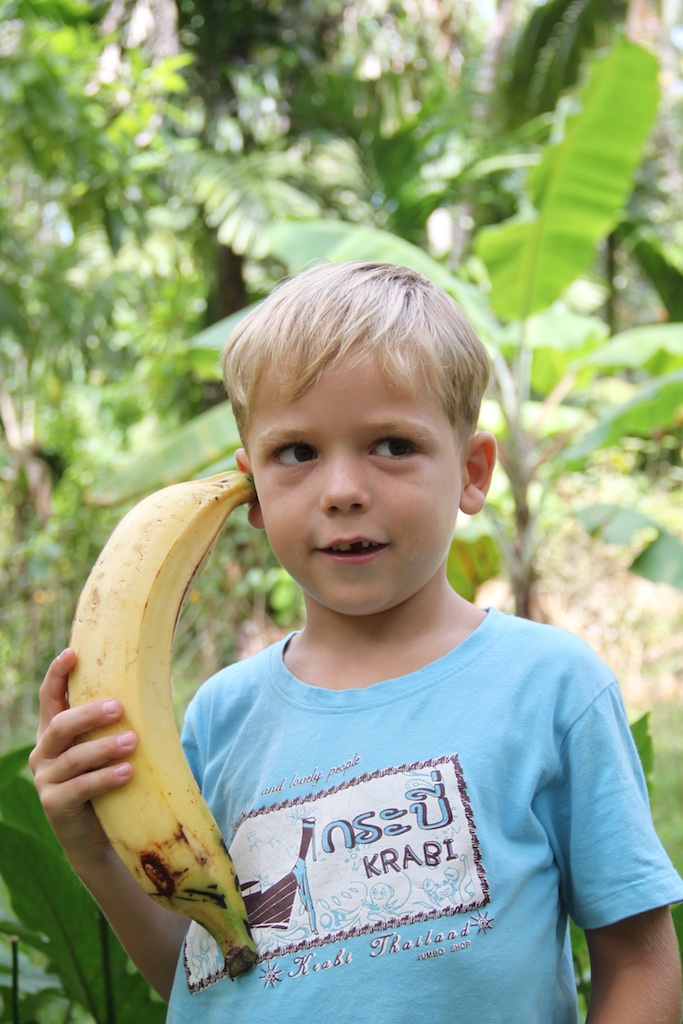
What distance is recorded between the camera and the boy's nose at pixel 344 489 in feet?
3.45

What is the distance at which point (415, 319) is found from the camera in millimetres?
1134

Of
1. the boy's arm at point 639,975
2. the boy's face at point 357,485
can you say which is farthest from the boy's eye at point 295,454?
the boy's arm at point 639,975

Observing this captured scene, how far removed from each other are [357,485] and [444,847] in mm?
392

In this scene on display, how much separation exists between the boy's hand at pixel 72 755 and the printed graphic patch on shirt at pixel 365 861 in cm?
20

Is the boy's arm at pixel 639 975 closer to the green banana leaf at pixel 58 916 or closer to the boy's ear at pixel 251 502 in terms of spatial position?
the boy's ear at pixel 251 502

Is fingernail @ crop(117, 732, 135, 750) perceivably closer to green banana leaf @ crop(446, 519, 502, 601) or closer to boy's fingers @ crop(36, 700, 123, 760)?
boy's fingers @ crop(36, 700, 123, 760)

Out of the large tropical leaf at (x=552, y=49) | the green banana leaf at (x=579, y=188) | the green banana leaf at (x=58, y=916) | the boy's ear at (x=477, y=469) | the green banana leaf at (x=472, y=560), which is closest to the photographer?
the boy's ear at (x=477, y=469)

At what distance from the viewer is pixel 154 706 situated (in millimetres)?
1078

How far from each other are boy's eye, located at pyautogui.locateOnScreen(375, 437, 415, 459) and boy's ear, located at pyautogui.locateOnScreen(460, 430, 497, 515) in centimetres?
15

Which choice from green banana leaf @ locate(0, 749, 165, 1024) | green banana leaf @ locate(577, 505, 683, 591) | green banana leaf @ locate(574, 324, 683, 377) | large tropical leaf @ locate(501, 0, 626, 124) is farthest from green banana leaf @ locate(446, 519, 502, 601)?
large tropical leaf @ locate(501, 0, 626, 124)

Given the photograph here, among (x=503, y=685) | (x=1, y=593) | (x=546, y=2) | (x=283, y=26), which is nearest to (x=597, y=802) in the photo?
(x=503, y=685)

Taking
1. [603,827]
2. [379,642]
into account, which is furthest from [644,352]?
[603,827]

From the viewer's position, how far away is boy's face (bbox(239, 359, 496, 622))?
107cm

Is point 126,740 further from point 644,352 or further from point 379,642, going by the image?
point 644,352
